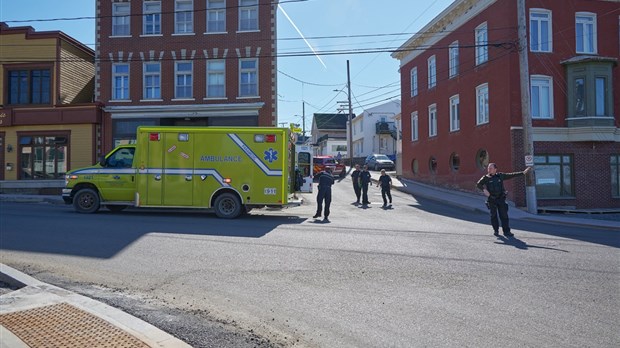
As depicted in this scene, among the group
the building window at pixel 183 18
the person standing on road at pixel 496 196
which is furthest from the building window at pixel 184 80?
the person standing on road at pixel 496 196

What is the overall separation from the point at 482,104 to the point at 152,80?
16.9 metres

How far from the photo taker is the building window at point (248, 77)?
81.0ft

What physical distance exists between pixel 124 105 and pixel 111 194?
1196 cm

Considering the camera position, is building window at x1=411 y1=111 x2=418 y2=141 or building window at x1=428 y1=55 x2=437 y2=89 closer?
building window at x1=428 y1=55 x2=437 y2=89

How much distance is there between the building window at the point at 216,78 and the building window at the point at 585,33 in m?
16.9

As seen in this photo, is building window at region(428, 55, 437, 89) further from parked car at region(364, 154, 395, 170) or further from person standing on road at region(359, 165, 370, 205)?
parked car at region(364, 154, 395, 170)

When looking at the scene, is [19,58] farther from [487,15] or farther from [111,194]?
[487,15]

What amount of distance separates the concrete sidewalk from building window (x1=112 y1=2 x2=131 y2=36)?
22.5 m

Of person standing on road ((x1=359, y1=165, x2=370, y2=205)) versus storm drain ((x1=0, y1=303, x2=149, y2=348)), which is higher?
person standing on road ((x1=359, y1=165, x2=370, y2=205))

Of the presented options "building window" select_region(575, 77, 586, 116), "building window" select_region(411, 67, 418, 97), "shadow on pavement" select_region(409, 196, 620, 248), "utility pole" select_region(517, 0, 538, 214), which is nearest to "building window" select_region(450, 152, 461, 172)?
"shadow on pavement" select_region(409, 196, 620, 248)

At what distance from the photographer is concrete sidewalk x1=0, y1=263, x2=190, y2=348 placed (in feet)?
13.8

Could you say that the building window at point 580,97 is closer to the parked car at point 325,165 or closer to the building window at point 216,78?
the parked car at point 325,165

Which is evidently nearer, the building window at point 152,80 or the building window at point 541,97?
the building window at point 541,97

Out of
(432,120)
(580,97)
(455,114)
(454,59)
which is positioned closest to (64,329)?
(580,97)
